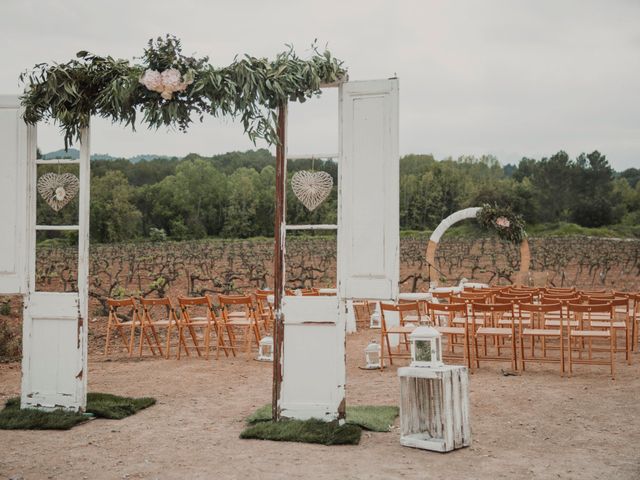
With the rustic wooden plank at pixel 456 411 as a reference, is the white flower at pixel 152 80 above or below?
above

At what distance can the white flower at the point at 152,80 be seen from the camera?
18.8 ft

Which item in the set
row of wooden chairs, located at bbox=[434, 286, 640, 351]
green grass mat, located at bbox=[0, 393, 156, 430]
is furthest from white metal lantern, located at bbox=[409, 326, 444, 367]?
row of wooden chairs, located at bbox=[434, 286, 640, 351]

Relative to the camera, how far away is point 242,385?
7688 millimetres

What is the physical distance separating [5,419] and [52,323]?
34.6 inches

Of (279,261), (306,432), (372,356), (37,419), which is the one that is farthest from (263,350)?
(306,432)

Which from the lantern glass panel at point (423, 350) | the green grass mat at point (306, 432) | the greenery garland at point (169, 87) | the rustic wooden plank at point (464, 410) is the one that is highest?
the greenery garland at point (169, 87)

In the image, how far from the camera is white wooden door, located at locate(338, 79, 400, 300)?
5590 mm

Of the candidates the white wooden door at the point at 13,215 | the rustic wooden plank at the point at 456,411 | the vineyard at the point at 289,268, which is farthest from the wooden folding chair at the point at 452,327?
the white wooden door at the point at 13,215

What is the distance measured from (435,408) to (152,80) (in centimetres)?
337

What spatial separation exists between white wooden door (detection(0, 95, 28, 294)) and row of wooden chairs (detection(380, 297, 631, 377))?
13.4 feet

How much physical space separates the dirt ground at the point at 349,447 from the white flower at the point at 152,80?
278cm

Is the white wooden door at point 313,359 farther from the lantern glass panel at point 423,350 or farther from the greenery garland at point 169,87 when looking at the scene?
the greenery garland at point 169,87

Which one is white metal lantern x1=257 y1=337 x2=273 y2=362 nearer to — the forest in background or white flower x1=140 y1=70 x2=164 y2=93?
white flower x1=140 y1=70 x2=164 y2=93

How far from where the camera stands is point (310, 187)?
19.8 feet
